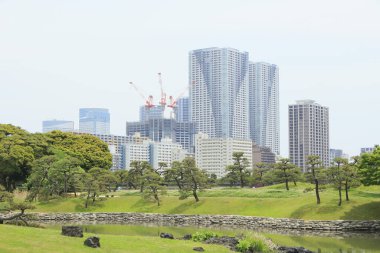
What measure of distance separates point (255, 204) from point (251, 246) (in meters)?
A: 37.6

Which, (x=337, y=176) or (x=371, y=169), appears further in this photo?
Result: (x=371, y=169)

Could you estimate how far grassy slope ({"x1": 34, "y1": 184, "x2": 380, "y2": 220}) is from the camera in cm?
5944

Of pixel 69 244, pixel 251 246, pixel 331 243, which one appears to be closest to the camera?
pixel 69 244

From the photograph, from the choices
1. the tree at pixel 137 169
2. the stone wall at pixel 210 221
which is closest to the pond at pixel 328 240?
the stone wall at pixel 210 221

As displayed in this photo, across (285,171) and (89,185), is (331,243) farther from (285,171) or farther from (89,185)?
(89,185)

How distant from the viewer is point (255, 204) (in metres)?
67.9

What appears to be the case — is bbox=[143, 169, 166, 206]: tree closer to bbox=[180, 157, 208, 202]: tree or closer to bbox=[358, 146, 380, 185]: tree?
bbox=[180, 157, 208, 202]: tree

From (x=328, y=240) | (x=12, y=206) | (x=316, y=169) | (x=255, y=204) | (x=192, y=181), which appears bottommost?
(x=328, y=240)

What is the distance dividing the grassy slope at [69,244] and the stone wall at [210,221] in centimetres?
2881

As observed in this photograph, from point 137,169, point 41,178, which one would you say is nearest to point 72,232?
point 41,178

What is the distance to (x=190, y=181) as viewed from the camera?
74375mm

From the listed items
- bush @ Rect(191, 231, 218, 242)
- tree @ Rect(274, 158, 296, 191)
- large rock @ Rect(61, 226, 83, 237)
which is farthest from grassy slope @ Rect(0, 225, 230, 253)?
tree @ Rect(274, 158, 296, 191)

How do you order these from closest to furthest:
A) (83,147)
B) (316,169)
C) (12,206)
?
(12,206) < (316,169) < (83,147)

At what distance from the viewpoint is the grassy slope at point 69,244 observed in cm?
2430
